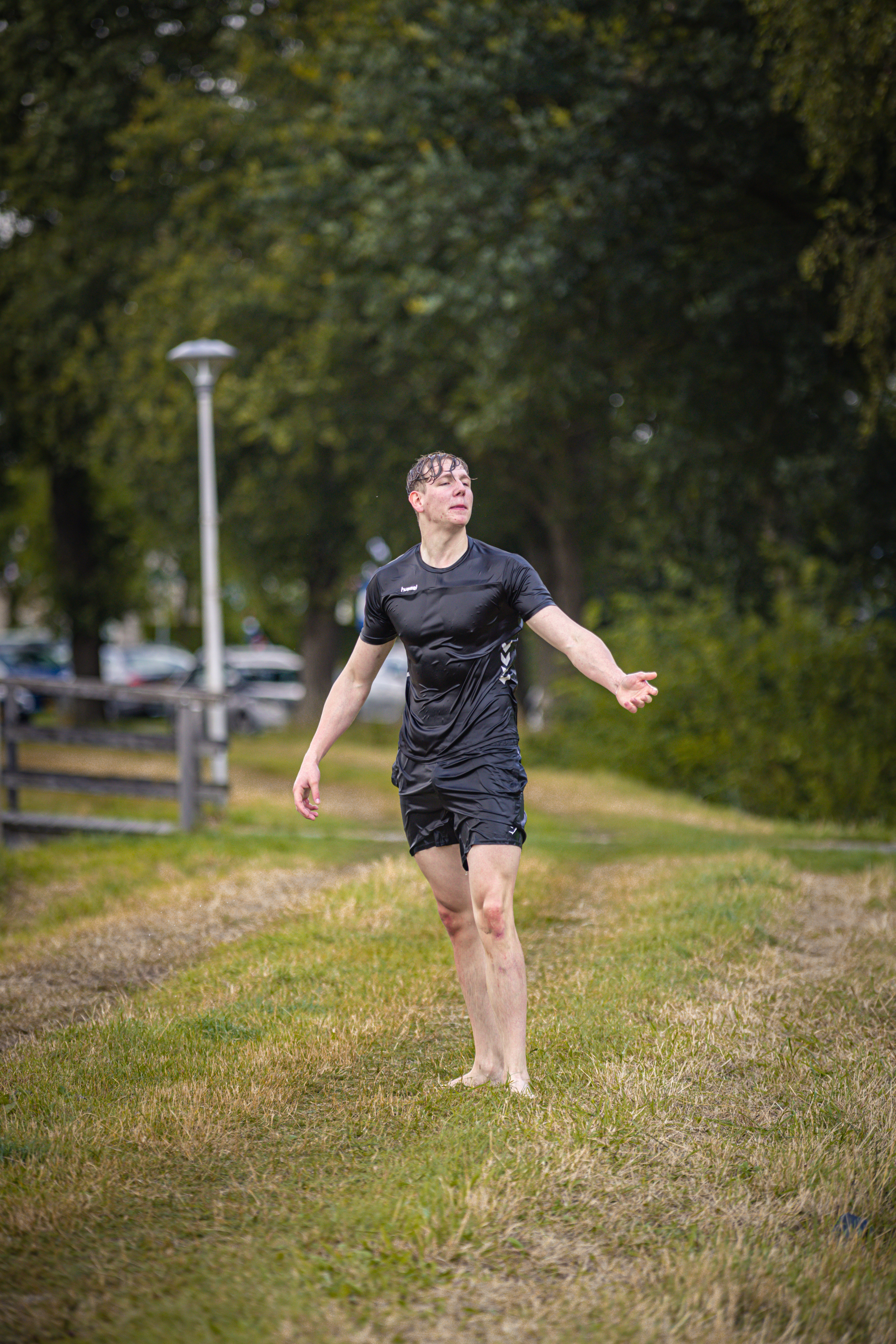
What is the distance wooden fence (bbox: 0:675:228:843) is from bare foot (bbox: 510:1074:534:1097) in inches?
285

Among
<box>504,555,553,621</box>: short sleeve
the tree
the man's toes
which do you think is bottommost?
the man's toes

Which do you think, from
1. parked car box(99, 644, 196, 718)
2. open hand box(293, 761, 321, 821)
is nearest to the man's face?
open hand box(293, 761, 321, 821)

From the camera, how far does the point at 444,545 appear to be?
15.2 feet

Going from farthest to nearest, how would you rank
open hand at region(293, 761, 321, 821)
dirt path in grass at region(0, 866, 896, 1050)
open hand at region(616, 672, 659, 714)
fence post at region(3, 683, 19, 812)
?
fence post at region(3, 683, 19, 812) < dirt path in grass at region(0, 866, 896, 1050) < open hand at region(293, 761, 321, 821) < open hand at region(616, 672, 659, 714)

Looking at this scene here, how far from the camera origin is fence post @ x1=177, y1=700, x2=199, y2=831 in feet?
37.3

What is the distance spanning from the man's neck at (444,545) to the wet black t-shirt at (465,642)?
0.07 ft

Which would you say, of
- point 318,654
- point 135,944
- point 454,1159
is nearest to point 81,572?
point 318,654

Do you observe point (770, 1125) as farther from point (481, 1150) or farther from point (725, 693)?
point (725, 693)

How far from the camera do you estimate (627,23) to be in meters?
14.0

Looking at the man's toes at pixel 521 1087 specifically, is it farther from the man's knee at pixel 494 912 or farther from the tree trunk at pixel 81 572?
the tree trunk at pixel 81 572

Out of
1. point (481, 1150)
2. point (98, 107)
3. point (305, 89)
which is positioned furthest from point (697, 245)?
point (481, 1150)

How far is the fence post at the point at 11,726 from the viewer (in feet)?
38.2

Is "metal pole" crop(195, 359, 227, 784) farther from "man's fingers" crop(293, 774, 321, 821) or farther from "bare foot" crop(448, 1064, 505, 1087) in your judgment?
"bare foot" crop(448, 1064, 505, 1087)

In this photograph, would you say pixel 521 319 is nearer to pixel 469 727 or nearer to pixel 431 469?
pixel 431 469
